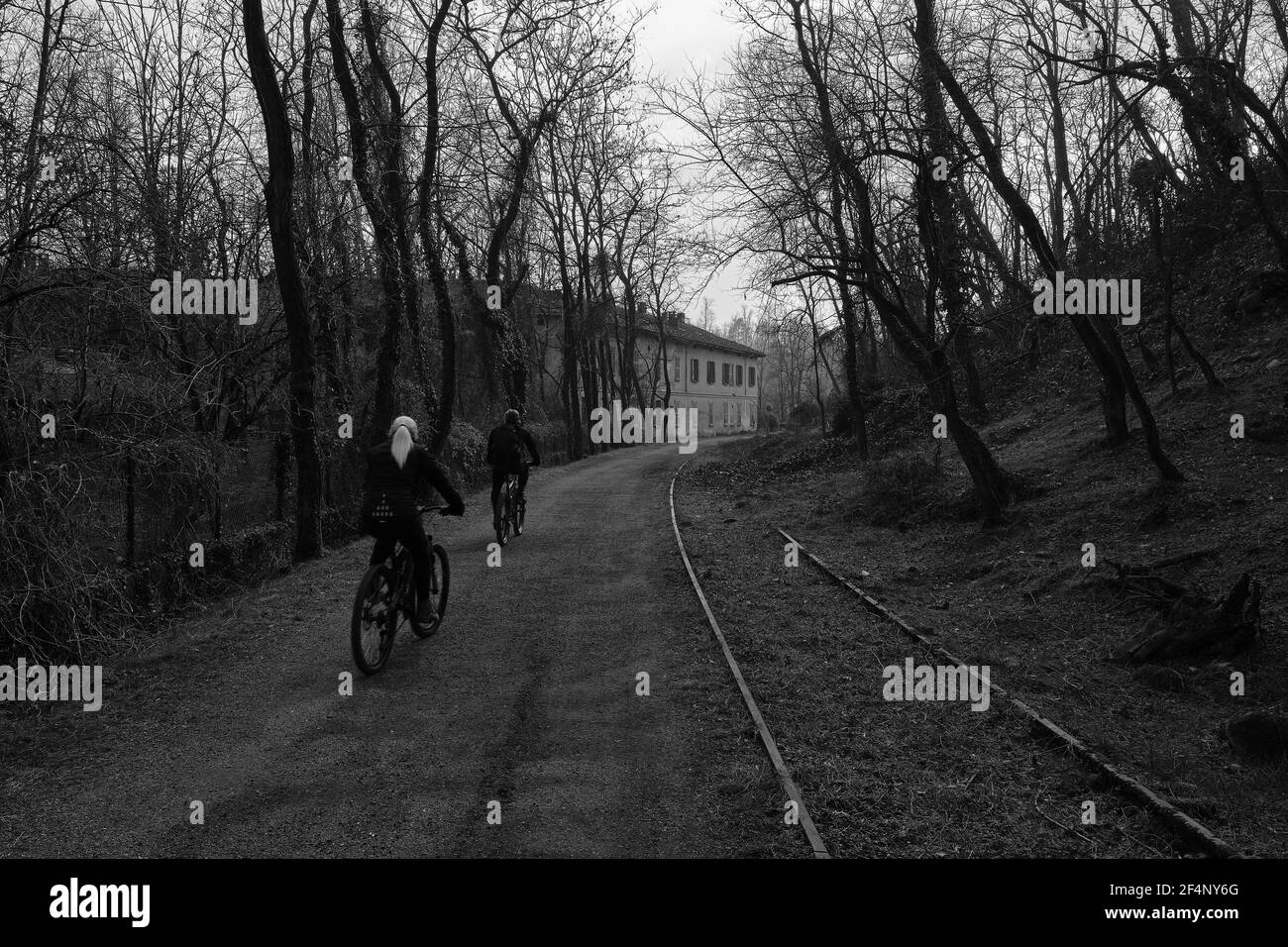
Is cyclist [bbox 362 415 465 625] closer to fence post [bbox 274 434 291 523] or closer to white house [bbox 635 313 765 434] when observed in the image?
fence post [bbox 274 434 291 523]

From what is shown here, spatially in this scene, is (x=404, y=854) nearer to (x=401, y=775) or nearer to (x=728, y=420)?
(x=401, y=775)

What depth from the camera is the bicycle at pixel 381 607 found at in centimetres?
679

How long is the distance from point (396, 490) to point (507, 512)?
6.13 m

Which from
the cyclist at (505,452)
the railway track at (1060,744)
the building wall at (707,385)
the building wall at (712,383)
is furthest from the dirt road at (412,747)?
the building wall at (712,383)

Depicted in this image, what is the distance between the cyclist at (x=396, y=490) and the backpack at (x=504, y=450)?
205 inches

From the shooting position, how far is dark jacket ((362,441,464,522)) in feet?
23.4

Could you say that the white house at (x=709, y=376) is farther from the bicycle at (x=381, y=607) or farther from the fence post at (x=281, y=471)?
the bicycle at (x=381, y=607)

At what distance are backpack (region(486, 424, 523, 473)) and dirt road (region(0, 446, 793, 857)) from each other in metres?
3.43

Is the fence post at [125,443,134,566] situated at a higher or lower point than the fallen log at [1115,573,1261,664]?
higher

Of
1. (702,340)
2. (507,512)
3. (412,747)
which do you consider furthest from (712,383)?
(412,747)

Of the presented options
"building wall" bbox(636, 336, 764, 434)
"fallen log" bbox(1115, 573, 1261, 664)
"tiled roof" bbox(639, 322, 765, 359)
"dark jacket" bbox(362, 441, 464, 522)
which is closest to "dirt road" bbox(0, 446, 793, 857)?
"dark jacket" bbox(362, 441, 464, 522)

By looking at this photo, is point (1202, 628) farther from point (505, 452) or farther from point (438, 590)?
point (505, 452)

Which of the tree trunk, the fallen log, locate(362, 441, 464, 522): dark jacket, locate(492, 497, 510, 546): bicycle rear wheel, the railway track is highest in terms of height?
the tree trunk

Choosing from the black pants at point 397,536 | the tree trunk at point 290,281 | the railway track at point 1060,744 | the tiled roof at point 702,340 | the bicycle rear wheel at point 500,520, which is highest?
the tiled roof at point 702,340
